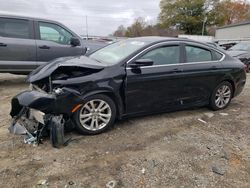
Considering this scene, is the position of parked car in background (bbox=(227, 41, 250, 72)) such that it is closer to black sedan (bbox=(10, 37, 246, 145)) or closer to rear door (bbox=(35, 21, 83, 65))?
black sedan (bbox=(10, 37, 246, 145))

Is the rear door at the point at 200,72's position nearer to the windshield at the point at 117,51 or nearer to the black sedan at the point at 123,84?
the black sedan at the point at 123,84

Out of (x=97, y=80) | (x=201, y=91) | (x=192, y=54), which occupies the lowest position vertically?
(x=201, y=91)

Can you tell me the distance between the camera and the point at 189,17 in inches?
2048

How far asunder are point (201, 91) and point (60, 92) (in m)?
2.80

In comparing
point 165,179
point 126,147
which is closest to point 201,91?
point 126,147

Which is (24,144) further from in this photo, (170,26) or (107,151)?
(170,26)

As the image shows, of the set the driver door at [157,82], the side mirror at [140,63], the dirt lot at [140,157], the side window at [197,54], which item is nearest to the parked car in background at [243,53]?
the side window at [197,54]

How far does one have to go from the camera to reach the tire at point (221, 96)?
526 centimetres

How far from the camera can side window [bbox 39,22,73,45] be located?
6.93 metres

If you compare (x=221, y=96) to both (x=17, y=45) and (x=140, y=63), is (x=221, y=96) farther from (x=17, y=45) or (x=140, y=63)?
(x=17, y=45)

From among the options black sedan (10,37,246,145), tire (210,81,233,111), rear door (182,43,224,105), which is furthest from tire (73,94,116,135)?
tire (210,81,233,111)

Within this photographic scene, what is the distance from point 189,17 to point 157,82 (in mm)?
51556

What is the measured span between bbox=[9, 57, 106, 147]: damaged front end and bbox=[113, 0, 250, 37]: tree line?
47.8m

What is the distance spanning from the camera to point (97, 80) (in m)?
3.80
